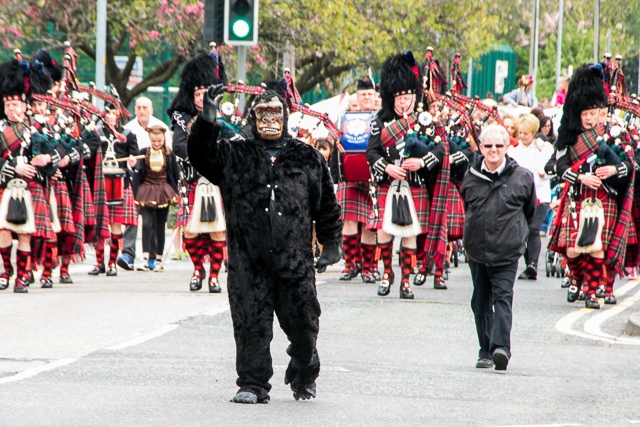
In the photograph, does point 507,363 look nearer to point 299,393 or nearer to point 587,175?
point 299,393

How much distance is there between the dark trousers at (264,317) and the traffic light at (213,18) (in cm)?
714

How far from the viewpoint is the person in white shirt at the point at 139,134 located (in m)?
17.8

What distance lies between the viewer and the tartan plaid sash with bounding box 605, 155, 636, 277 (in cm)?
1394

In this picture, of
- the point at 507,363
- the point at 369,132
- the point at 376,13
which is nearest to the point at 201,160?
the point at 507,363

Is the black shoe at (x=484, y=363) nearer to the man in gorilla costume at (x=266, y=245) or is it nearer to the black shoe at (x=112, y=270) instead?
the man in gorilla costume at (x=266, y=245)

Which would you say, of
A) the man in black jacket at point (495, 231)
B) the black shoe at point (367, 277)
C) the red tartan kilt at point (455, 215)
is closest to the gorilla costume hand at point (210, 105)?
the man in black jacket at point (495, 231)

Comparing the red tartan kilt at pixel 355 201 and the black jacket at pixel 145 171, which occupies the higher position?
the black jacket at pixel 145 171

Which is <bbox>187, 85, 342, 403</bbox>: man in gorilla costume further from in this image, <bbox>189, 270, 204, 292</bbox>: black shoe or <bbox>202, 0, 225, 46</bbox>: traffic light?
<bbox>202, 0, 225, 46</bbox>: traffic light

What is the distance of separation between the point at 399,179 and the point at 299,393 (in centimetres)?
603

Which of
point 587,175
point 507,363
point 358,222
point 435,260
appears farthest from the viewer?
point 358,222

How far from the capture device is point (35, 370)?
929 centimetres

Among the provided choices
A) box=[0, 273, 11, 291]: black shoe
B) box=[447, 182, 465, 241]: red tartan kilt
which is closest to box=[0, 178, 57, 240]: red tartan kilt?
box=[0, 273, 11, 291]: black shoe

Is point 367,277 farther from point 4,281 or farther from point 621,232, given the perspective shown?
point 4,281

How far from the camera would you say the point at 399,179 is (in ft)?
46.8
